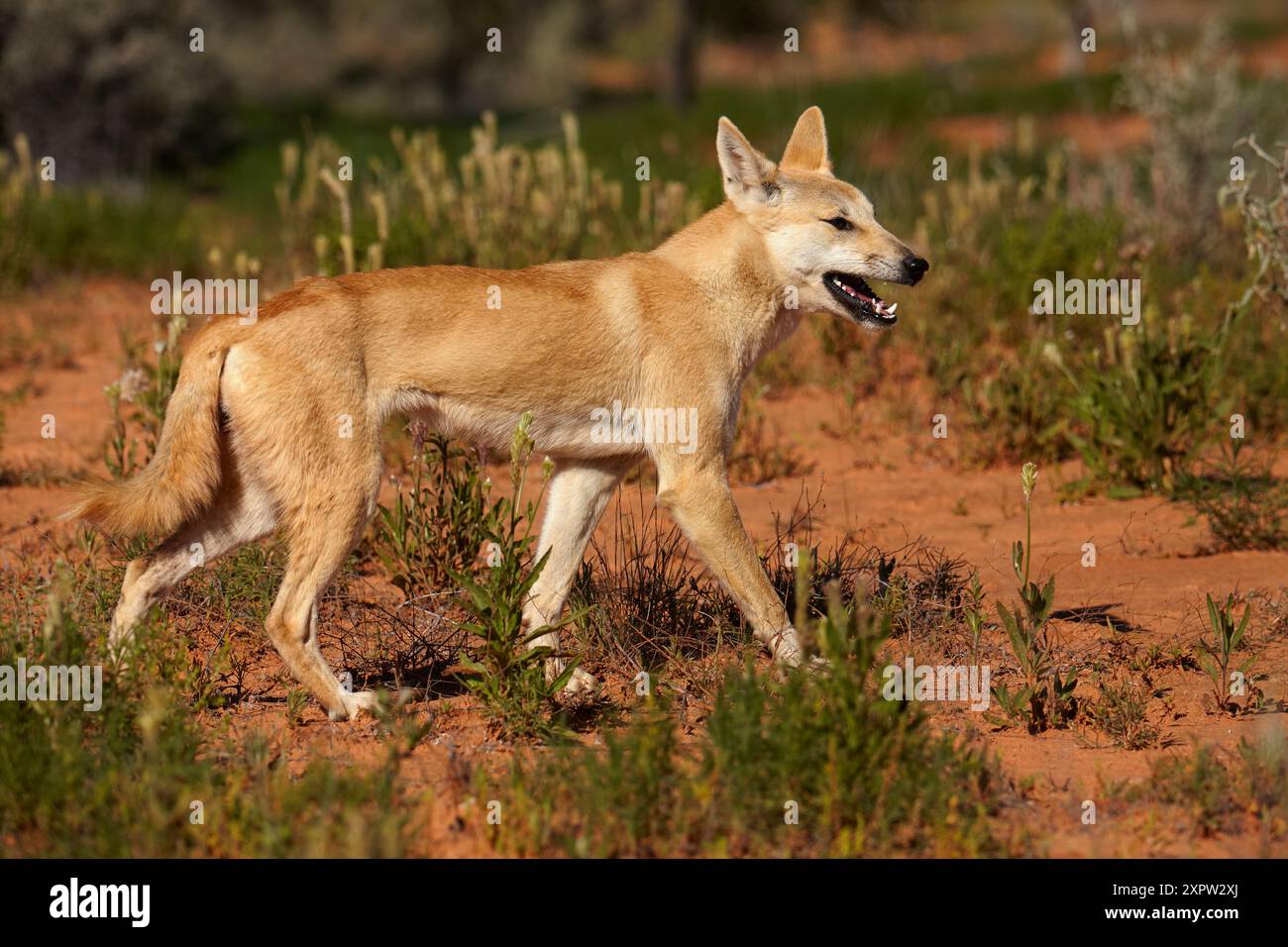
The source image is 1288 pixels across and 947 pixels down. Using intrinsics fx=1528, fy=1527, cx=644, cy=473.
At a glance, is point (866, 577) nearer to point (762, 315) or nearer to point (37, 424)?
point (762, 315)

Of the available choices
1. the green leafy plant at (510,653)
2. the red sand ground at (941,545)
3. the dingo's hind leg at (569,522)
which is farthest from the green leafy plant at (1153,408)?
the green leafy plant at (510,653)

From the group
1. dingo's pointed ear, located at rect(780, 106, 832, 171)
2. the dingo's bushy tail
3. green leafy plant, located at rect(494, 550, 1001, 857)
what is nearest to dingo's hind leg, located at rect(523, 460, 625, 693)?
the dingo's bushy tail

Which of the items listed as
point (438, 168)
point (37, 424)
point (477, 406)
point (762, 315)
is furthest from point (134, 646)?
point (438, 168)

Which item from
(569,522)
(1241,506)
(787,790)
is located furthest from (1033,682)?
(1241,506)

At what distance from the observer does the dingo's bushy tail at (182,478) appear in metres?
5.22

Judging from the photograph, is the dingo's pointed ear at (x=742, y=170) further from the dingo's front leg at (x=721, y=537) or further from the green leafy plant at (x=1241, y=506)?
the green leafy plant at (x=1241, y=506)

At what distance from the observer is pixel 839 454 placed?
29.9 ft

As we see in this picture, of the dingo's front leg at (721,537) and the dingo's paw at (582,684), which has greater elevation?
the dingo's front leg at (721,537)

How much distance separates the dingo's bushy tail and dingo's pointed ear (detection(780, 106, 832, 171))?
2707mm

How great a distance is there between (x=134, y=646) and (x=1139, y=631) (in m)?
3.96

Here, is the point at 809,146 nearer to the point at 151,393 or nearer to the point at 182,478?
the point at 182,478

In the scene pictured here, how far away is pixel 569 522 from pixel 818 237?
1.50 m

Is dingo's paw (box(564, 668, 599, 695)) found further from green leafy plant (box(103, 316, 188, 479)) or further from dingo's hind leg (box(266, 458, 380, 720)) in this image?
green leafy plant (box(103, 316, 188, 479))

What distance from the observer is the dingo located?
17.2 ft
